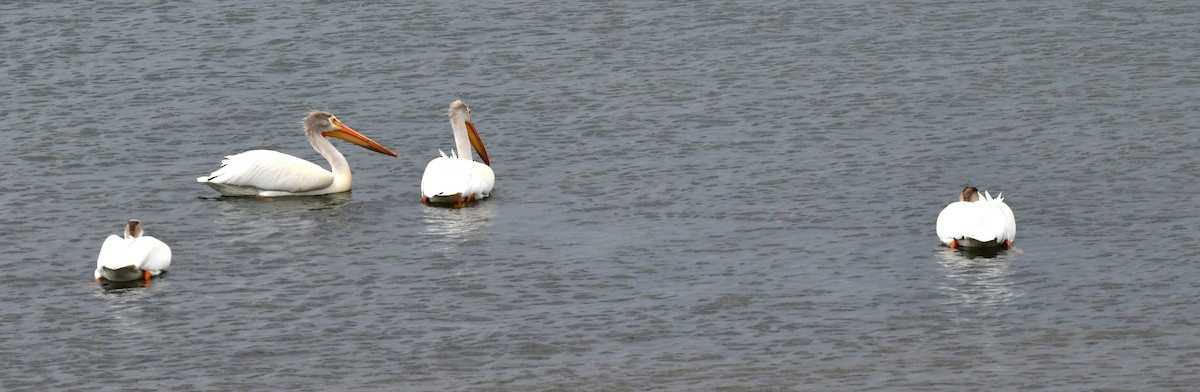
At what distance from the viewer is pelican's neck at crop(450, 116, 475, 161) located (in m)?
24.9

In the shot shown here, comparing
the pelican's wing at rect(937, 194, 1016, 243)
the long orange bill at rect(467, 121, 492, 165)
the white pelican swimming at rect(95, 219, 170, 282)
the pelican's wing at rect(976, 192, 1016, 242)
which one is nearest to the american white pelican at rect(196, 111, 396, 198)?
the long orange bill at rect(467, 121, 492, 165)

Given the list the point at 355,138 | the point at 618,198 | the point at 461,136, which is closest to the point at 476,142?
the point at 461,136

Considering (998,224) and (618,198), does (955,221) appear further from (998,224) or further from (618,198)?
(618,198)

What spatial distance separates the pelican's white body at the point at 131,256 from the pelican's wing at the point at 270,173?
3.88 m

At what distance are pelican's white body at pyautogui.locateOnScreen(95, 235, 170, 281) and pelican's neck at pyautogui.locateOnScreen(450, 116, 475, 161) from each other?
19.6 feet

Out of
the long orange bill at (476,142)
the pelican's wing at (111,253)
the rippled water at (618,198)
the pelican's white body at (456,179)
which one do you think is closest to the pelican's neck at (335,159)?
the rippled water at (618,198)

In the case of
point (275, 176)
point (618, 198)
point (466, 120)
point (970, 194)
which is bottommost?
point (618, 198)

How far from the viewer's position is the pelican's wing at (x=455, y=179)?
22641 millimetres

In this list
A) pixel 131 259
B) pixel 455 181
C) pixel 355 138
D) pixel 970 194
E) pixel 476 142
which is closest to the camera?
pixel 131 259

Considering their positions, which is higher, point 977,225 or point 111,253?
point 111,253

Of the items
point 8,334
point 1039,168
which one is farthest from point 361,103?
point 8,334

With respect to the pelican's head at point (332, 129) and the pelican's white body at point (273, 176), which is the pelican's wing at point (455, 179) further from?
the pelican's head at point (332, 129)

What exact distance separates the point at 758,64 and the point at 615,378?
14886 mm

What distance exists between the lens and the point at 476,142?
25.1 m
